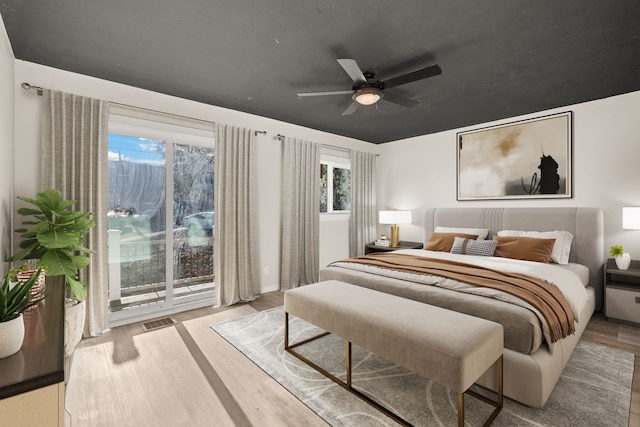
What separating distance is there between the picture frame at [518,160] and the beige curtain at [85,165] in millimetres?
4690

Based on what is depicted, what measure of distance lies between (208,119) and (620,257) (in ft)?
15.9

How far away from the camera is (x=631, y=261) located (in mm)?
3322

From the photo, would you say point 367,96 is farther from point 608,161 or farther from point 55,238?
point 608,161

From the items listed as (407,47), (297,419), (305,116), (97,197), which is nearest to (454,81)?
(407,47)

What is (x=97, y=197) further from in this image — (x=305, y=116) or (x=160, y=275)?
(x=305, y=116)

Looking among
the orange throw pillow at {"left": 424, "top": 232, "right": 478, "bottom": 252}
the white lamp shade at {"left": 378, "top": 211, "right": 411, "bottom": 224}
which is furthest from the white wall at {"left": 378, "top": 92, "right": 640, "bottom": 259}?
the white lamp shade at {"left": 378, "top": 211, "right": 411, "bottom": 224}

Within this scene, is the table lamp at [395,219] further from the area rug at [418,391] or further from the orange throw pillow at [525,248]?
the area rug at [418,391]

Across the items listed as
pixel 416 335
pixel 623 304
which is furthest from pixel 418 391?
pixel 623 304

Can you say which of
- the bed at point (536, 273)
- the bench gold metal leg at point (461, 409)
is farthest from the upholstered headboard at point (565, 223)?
the bench gold metal leg at point (461, 409)

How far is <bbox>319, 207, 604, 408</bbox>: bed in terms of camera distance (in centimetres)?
188

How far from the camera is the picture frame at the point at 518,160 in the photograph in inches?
149

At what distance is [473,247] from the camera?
383 centimetres

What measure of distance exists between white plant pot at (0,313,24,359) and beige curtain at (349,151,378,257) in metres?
4.61

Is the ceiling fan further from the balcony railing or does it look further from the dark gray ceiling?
the balcony railing
